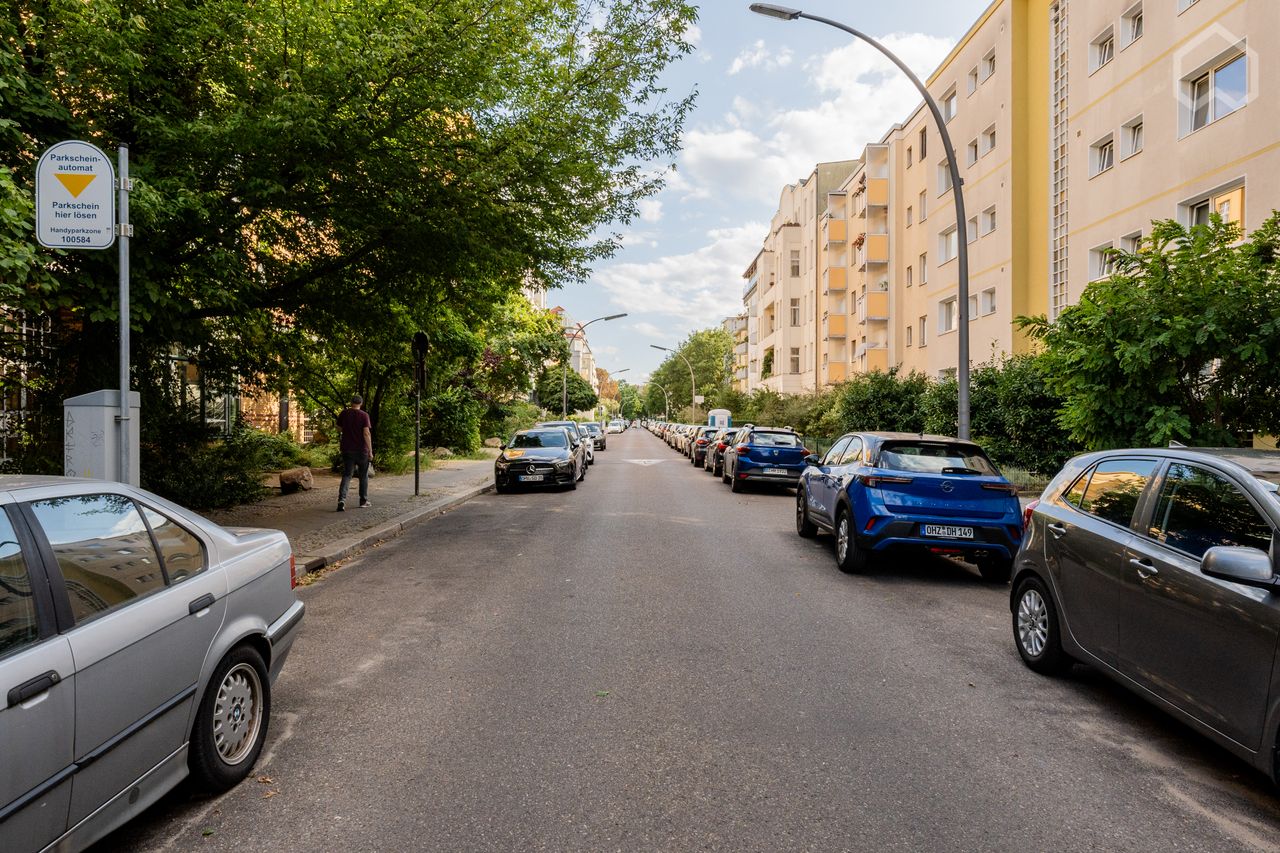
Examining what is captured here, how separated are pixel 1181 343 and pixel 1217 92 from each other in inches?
462

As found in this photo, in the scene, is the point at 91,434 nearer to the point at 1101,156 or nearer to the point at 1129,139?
the point at 1129,139

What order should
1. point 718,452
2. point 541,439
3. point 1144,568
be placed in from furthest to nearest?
point 718,452, point 541,439, point 1144,568

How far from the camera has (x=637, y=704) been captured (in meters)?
4.38

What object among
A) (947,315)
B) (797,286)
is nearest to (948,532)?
(947,315)

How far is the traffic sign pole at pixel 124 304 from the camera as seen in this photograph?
200 inches

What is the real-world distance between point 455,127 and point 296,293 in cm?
378

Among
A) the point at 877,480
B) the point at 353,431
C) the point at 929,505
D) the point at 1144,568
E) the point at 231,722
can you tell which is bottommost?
the point at 231,722

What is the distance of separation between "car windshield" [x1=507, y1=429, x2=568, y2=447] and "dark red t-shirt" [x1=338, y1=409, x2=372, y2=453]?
6.12 meters

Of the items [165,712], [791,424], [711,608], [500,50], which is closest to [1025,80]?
[791,424]

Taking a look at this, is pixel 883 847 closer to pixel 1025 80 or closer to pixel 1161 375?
pixel 1161 375

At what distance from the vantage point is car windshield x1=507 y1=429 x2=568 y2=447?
19.2 m

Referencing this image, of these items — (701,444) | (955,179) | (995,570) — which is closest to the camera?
(995,570)

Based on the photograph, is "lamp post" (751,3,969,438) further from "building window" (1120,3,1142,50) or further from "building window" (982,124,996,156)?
"building window" (982,124,996,156)

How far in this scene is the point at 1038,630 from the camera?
5117 millimetres
